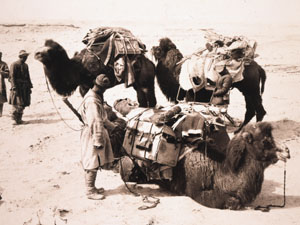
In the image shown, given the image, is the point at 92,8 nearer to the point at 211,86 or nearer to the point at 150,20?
the point at 150,20

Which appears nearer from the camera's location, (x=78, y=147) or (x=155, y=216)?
(x=155, y=216)

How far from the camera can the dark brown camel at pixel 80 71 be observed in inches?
267

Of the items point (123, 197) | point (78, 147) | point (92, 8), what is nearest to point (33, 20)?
point (92, 8)

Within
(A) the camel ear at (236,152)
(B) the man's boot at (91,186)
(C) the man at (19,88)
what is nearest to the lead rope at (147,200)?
(B) the man's boot at (91,186)

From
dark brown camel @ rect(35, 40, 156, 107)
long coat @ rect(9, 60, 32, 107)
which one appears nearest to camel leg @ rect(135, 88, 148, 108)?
dark brown camel @ rect(35, 40, 156, 107)

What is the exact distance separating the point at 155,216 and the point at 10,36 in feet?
65.5

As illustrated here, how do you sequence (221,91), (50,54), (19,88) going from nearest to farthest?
(221,91) → (50,54) → (19,88)

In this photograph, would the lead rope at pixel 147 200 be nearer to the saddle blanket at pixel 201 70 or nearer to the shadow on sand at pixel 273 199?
the shadow on sand at pixel 273 199

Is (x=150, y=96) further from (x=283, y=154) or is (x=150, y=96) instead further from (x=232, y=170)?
(x=283, y=154)

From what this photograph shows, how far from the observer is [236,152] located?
185 inches

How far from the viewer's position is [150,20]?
2767 centimetres

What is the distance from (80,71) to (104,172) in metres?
1.93

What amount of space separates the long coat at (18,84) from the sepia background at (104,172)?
0.56 meters

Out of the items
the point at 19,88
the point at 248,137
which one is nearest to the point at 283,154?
the point at 248,137
